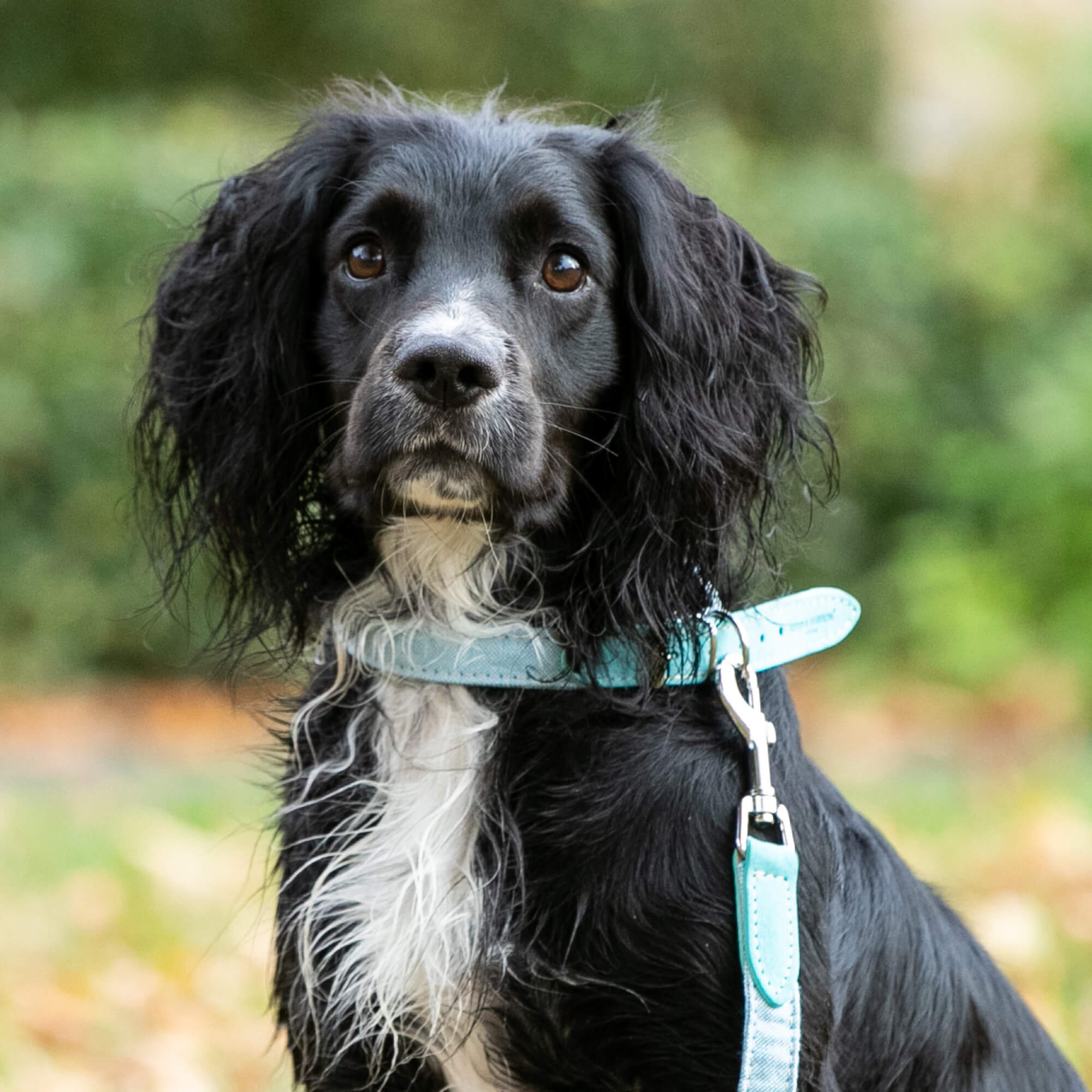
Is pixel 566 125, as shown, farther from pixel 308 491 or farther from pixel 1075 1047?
pixel 1075 1047

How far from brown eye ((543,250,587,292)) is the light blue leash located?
672 millimetres

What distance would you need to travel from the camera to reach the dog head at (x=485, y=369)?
2801 mm

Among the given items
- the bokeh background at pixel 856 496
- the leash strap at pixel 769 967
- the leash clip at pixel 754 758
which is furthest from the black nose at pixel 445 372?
the bokeh background at pixel 856 496

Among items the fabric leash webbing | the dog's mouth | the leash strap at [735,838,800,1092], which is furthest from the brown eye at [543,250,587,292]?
the leash strap at [735,838,800,1092]

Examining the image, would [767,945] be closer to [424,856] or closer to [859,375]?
[424,856]

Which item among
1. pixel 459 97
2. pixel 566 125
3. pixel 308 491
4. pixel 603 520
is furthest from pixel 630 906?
pixel 459 97

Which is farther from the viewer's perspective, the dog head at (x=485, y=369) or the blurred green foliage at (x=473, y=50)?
the blurred green foliage at (x=473, y=50)

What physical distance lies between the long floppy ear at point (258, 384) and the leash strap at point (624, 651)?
0.35 meters

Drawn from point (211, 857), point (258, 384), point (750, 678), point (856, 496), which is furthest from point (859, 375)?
point (750, 678)

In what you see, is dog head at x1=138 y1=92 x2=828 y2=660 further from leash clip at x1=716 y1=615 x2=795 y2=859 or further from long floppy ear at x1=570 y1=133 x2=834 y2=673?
leash clip at x1=716 y1=615 x2=795 y2=859

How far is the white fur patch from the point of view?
109 inches

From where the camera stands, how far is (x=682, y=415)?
2934mm

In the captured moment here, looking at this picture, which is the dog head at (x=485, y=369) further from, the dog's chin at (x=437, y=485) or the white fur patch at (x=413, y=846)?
the white fur patch at (x=413, y=846)

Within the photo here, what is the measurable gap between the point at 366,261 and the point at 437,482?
0.51 meters
